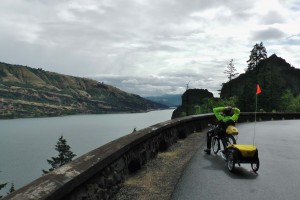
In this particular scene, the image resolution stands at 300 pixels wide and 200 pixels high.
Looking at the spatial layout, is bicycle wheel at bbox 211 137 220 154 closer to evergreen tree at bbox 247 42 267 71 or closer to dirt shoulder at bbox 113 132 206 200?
dirt shoulder at bbox 113 132 206 200

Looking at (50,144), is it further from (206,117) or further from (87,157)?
(87,157)

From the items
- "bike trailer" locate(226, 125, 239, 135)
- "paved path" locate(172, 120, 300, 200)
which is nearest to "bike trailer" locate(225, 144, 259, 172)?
"paved path" locate(172, 120, 300, 200)

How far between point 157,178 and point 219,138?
12.5 feet

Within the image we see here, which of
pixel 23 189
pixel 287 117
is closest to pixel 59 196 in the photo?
pixel 23 189

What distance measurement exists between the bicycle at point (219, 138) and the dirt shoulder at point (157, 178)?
2.48 ft

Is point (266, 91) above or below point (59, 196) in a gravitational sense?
above

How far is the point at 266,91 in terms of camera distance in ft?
272

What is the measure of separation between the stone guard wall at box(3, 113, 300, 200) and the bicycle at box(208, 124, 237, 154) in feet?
5.48

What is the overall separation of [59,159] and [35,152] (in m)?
71.1

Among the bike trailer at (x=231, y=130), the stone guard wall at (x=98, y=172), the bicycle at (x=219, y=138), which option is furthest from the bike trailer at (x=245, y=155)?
the stone guard wall at (x=98, y=172)

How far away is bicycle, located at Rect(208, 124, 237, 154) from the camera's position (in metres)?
10.3

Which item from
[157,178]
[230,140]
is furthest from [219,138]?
[157,178]

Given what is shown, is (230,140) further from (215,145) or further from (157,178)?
(157,178)

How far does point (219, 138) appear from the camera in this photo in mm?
10789
